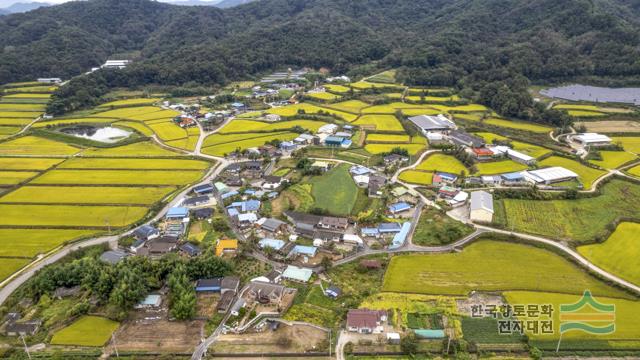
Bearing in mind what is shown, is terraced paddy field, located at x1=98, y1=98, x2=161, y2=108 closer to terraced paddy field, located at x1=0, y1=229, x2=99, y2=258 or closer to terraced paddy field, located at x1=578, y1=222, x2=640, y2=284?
terraced paddy field, located at x1=0, y1=229, x2=99, y2=258

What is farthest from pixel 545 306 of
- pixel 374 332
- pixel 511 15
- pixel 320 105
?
pixel 511 15

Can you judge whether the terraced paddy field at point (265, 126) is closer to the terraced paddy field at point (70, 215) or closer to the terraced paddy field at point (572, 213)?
the terraced paddy field at point (70, 215)

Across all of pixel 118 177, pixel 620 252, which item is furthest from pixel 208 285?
pixel 620 252

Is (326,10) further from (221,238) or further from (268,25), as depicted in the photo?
(221,238)

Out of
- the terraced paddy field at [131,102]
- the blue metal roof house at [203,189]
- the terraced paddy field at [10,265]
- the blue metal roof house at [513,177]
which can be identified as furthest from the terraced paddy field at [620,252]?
the terraced paddy field at [131,102]

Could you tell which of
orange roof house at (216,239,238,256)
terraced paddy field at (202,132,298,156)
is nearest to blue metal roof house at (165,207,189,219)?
orange roof house at (216,239,238,256)

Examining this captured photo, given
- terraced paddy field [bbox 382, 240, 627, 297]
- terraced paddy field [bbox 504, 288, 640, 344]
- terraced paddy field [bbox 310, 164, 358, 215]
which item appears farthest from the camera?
terraced paddy field [bbox 310, 164, 358, 215]
